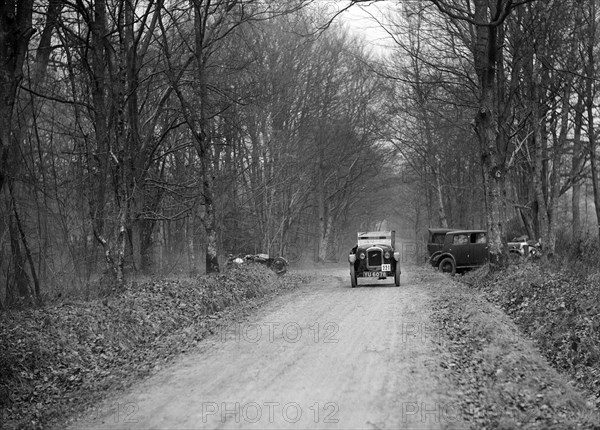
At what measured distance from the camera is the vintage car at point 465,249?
88.2ft

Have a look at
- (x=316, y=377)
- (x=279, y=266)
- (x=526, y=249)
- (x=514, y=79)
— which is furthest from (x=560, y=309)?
(x=279, y=266)

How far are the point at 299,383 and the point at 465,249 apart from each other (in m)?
20.4

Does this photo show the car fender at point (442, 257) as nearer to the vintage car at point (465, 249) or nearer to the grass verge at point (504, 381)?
the vintage car at point (465, 249)

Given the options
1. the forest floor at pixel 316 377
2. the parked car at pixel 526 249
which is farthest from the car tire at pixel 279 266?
the forest floor at pixel 316 377

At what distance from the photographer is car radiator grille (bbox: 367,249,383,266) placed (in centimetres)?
2045

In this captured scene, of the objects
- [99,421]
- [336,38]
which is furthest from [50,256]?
[336,38]

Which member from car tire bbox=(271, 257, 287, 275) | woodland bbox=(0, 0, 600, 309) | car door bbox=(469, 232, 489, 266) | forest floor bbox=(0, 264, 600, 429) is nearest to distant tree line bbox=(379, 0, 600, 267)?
woodland bbox=(0, 0, 600, 309)

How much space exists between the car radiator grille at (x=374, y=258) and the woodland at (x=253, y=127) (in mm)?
3656

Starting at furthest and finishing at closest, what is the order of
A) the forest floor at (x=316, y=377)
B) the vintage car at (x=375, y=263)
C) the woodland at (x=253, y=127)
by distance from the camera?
the vintage car at (x=375, y=263)
the woodland at (x=253, y=127)
the forest floor at (x=316, y=377)

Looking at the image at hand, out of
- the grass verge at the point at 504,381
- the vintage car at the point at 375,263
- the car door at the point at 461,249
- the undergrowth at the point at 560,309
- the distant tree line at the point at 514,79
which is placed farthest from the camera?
the car door at the point at 461,249

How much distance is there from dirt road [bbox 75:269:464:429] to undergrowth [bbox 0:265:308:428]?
2.07ft

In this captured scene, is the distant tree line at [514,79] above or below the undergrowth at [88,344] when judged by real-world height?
above

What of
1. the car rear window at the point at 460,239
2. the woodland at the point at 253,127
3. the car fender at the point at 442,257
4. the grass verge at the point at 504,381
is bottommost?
the grass verge at the point at 504,381

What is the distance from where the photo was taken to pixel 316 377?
8.19m
